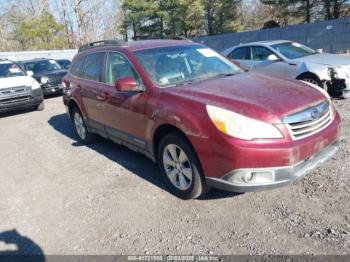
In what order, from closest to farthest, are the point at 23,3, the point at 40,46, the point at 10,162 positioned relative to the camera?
the point at 10,162
the point at 40,46
the point at 23,3

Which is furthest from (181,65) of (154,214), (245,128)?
(154,214)

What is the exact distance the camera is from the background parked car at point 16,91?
10.1 m

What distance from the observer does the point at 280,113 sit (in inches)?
131

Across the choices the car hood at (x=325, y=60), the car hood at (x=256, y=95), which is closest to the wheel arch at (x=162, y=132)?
the car hood at (x=256, y=95)

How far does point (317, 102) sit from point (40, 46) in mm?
41165

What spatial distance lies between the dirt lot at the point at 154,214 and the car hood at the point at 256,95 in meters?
1.04

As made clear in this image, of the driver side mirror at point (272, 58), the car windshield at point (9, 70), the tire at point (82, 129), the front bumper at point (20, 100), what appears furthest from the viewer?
the car windshield at point (9, 70)

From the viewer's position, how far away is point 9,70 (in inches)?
435

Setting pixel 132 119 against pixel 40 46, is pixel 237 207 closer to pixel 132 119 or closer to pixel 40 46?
pixel 132 119

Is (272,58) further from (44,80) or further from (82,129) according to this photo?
(44,80)

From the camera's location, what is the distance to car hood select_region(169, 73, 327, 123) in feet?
11.0

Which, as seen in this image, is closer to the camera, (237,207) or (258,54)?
(237,207)

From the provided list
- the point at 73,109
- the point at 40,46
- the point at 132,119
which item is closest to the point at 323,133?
the point at 132,119

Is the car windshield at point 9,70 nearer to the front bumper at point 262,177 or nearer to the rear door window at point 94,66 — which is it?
the rear door window at point 94,66
